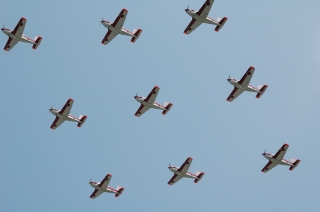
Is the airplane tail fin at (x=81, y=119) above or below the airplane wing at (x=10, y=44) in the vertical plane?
below

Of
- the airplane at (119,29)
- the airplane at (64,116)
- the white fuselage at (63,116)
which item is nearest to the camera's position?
the airplane at (119,29)

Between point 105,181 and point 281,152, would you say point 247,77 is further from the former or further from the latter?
point 105,181

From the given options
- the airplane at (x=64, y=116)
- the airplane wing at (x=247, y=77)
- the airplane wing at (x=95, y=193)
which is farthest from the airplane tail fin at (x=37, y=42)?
the airplane wing at (x=247, y=77)

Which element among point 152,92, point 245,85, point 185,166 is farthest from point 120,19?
point 185,166

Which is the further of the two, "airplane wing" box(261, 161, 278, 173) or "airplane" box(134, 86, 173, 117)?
"airplane wing" box(261, 161, 278, 173)

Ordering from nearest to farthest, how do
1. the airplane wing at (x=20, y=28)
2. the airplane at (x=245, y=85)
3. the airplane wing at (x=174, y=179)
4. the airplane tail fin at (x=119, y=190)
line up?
1. the airplane wing at (x=20, y=28)
2. the airplane at (x=245, y=85)
3. the airplane wing at (x=174, y=179)
4. the airplane tail fin at (x=119, y=190)

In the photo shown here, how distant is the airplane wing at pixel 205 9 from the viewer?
230 feet

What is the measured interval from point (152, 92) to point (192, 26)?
1044 cm

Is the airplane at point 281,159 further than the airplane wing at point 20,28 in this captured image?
Yes

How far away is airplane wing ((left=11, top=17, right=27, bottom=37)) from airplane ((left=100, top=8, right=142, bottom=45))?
33.4ft

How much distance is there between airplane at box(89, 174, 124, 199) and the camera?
7600cm

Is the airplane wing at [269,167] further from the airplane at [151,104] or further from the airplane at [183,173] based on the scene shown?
the airplane at [151,104]

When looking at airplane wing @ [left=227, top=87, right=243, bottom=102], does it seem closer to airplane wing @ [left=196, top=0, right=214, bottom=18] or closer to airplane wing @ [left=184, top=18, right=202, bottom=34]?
airplane wing @ [left=184, top=18, right=202, bottom=34]

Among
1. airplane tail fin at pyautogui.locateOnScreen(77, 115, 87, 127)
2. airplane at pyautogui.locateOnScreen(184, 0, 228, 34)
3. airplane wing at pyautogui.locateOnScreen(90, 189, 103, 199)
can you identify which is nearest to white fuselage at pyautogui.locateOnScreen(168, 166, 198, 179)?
airplane wing at pyautogui.locateOnScreen(90, 189, 103, 199)
